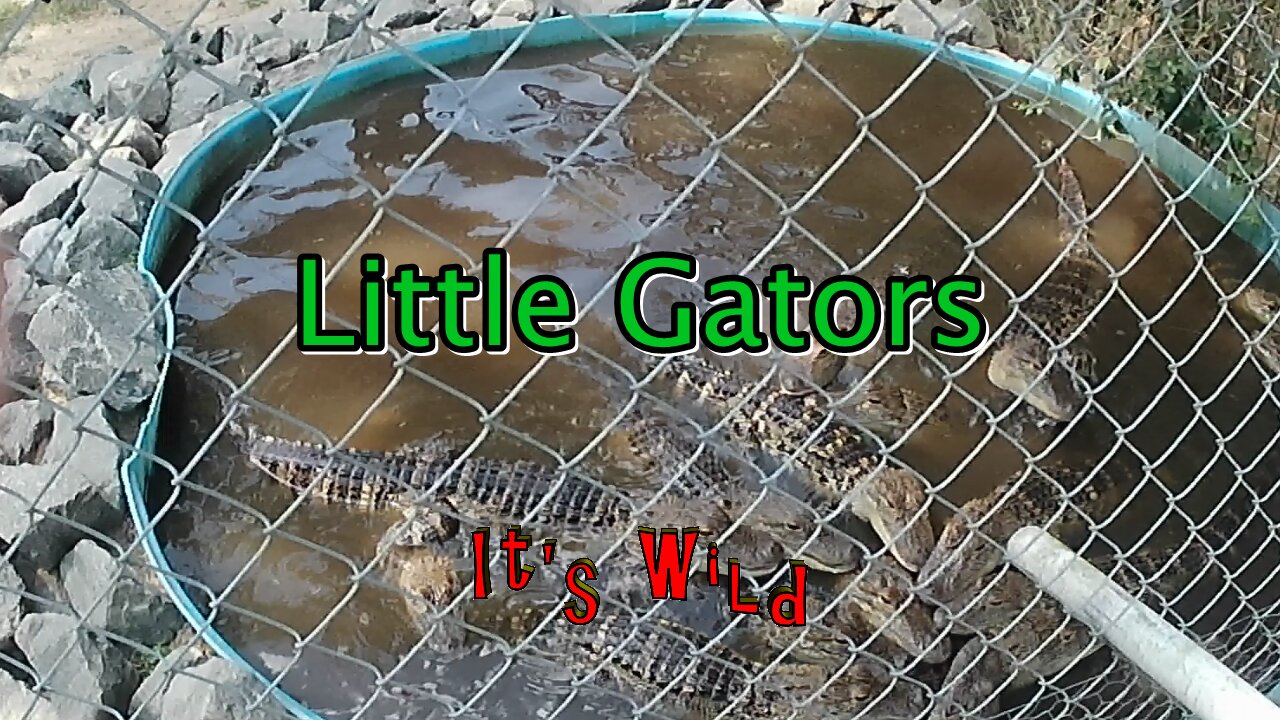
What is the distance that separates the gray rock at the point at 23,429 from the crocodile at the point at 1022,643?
2.16 meters

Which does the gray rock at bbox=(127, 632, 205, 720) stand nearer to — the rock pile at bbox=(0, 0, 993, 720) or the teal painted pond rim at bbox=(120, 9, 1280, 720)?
the rock pile at bbox=(0, 0, 993, 720)

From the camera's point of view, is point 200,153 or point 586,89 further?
point 586,89

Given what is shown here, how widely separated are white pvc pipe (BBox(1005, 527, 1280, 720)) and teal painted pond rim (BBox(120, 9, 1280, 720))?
43.1 inches

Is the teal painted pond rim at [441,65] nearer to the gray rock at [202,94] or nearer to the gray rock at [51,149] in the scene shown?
the gray rock at [202,94]

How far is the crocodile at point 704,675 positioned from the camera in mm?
2684

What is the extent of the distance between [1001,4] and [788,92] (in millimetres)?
869

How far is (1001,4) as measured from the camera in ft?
15.7

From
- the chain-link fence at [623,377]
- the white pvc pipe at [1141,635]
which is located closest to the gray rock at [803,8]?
the chain-link fence at [623,377]

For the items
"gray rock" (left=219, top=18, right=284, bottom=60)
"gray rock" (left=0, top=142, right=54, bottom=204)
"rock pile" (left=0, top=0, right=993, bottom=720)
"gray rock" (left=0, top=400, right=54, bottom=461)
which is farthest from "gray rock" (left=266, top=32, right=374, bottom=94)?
"gray rock" (left=0, top=400, right=54, bottom=461)

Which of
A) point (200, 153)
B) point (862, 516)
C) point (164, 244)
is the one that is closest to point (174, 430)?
point (164, 244)

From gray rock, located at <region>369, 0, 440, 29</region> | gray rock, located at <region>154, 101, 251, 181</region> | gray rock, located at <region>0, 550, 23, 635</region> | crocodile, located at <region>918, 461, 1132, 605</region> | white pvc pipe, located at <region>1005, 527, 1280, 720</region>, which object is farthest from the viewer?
gray rock, located at <region>369, 0, 440, 29</region>

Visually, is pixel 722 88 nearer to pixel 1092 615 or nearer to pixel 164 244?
pixel 164 244

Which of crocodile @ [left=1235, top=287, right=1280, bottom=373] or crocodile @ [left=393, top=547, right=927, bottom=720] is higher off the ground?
crocodile @ [left=1235, top=287, right=1280, bottom=373]

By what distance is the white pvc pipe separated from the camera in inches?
56.3
